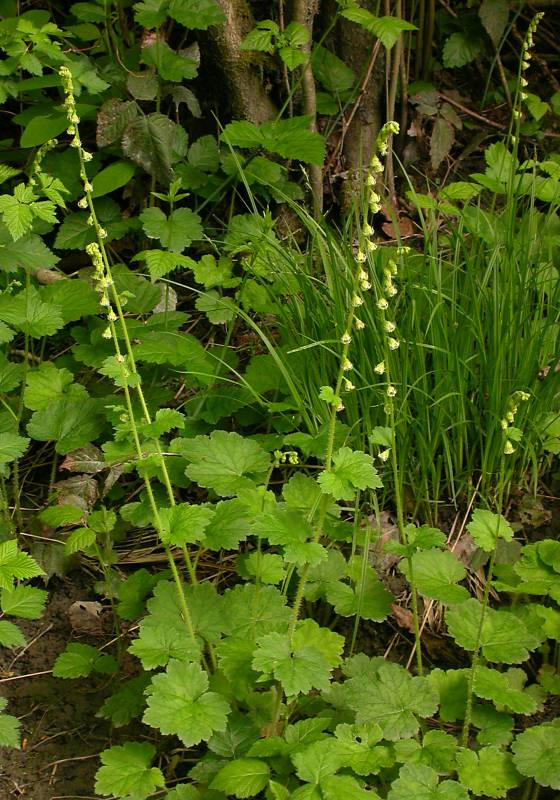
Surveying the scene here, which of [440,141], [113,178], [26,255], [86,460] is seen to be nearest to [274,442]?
[86,460]

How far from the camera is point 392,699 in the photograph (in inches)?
70.9

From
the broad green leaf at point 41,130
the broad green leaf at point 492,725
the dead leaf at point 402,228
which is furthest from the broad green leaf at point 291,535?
the dead leaf at point 402,228

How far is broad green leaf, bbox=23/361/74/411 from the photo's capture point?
2.43 metres

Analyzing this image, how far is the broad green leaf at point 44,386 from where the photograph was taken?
7.98 ft

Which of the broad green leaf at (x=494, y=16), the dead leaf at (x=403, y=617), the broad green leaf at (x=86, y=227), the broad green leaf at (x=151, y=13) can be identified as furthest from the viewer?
the broad green leaf at (x=494, y=16)

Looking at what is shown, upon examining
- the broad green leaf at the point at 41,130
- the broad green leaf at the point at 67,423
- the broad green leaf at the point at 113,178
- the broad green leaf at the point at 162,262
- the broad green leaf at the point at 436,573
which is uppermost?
the broad green leaf at the point at 41,130

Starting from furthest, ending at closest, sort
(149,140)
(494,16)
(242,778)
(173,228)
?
(494,16), (149,140), (173,228), (242,778)

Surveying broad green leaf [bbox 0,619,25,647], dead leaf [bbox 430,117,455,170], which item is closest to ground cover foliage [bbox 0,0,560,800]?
broad green leaf [bbox 0,619,25,647]

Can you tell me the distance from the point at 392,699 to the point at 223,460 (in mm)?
627

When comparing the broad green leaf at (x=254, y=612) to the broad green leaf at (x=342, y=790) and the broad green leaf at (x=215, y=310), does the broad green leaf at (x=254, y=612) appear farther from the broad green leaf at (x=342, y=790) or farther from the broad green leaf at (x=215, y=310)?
the broad green leaf at (x=215, y=310)

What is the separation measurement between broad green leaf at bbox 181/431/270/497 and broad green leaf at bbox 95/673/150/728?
0.44 meters

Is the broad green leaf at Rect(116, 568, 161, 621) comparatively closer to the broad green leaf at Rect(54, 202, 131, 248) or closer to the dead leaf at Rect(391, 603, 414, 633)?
the dead leaf at Rect(391, 603, 414, 633)

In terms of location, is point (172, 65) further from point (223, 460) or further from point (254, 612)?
point (254, 612)

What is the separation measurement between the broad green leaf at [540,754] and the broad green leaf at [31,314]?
1.44 m
